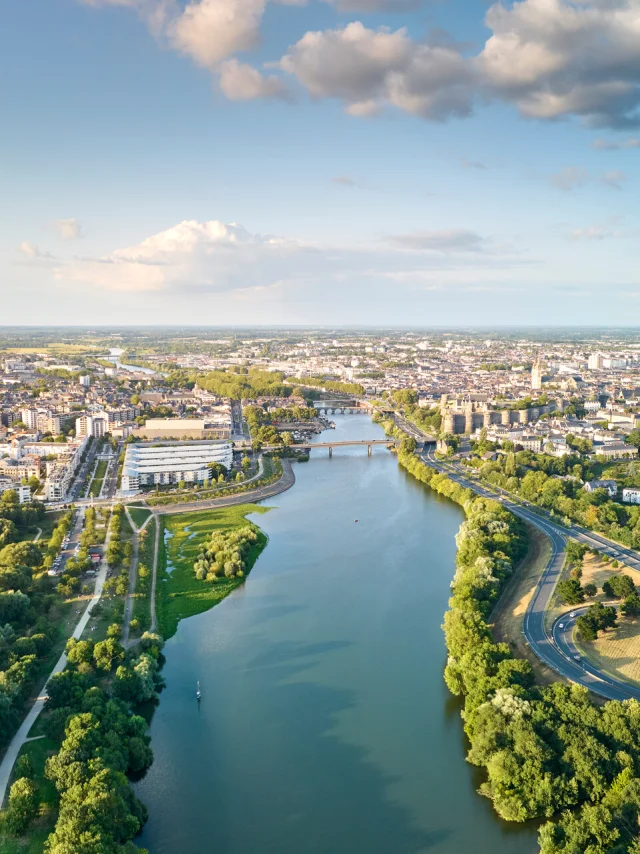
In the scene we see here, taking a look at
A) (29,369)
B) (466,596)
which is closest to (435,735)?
(466,596)

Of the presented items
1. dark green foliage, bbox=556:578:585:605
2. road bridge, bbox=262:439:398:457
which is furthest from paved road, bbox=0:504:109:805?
road bridge, bbox=262:439:398:457

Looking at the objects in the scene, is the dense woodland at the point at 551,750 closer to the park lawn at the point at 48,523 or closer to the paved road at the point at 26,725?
the paved road at the point at 26,725

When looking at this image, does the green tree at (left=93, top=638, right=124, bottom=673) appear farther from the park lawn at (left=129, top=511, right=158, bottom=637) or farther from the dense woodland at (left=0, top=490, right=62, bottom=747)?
the park lawn at (left=129, top=511, right=158, bottom=637)

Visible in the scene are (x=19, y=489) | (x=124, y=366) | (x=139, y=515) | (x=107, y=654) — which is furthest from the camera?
(x=124, y=366)

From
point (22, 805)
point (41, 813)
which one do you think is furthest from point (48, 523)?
point (22, 805)

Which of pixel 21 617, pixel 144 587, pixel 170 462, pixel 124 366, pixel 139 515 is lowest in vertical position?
pixel 144 587

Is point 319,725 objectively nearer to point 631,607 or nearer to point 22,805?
point 22,805

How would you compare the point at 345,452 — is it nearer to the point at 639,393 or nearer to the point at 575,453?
the point at 575,453
